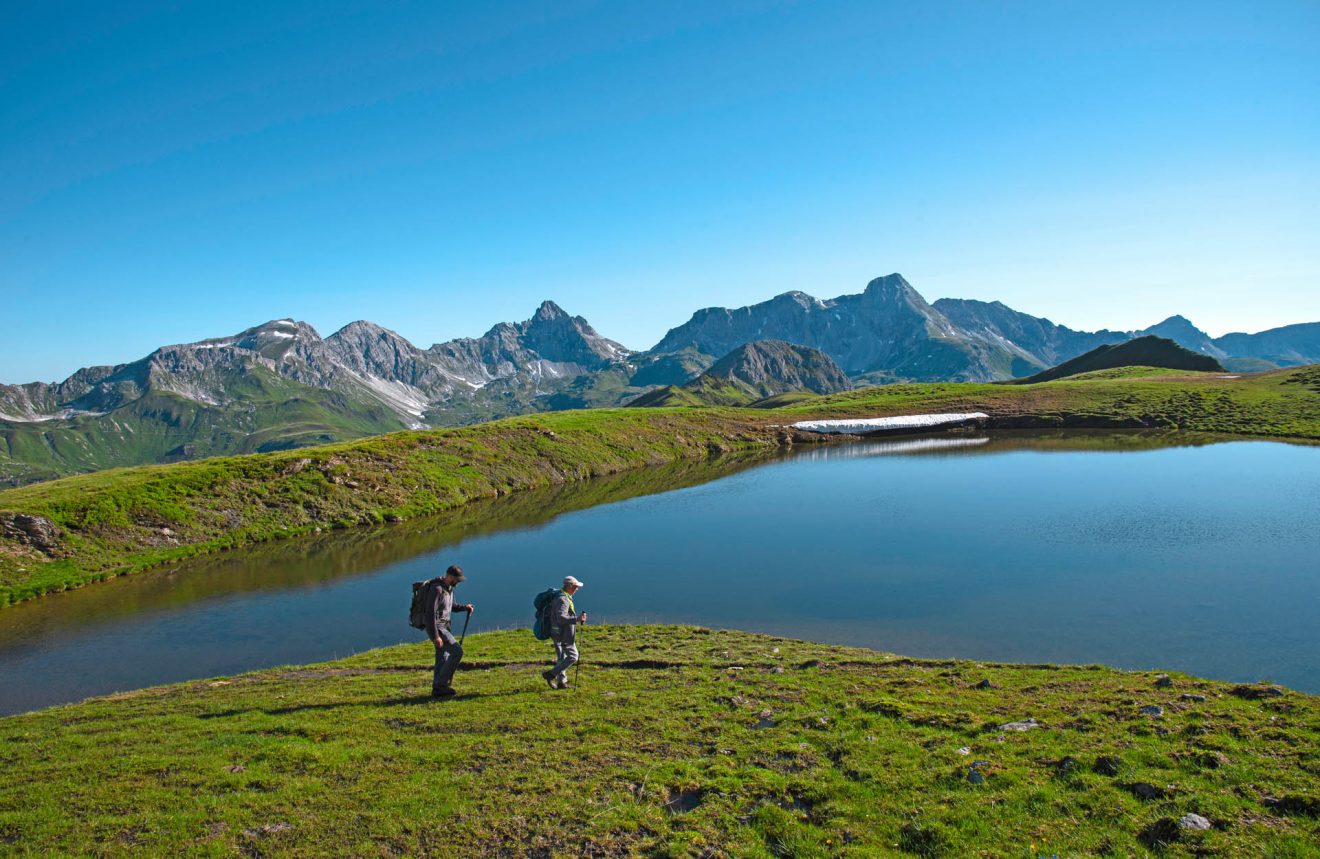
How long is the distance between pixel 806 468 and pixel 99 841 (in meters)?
76.0

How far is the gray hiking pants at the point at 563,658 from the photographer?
19.1m

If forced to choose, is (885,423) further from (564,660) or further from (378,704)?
(378,704)

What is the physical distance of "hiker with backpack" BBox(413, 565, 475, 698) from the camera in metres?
18.4

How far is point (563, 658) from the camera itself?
19.1 metres

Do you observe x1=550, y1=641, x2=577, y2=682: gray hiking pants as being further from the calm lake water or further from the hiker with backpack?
the calm lake water

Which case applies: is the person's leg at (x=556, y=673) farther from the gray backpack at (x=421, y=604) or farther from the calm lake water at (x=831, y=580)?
the calm lake water at (x=831, y=580)

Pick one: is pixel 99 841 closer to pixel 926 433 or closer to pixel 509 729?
pixel 509 729

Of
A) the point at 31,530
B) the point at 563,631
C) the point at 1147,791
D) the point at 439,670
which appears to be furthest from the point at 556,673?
the point at 31,530

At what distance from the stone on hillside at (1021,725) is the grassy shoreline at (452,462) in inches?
2033

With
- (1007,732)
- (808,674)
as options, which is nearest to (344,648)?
(808,674)

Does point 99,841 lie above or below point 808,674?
above

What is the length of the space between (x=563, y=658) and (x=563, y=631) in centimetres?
99

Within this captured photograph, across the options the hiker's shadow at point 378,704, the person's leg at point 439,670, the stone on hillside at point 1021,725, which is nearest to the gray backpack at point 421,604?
the person's leg at point 439,670

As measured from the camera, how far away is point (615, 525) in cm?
5281
